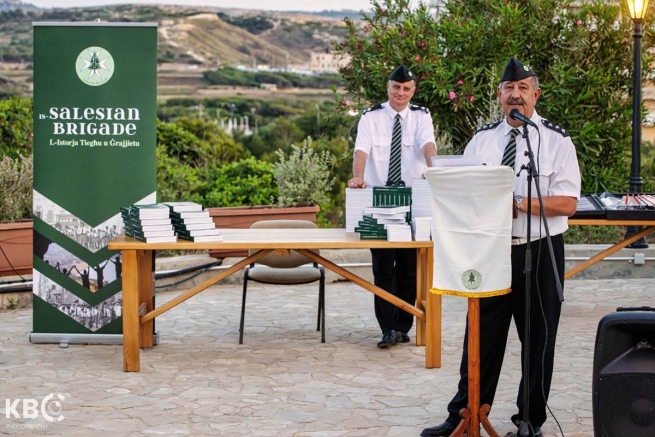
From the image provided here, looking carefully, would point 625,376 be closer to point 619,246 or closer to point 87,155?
point 619,246

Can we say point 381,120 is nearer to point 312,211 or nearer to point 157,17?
point 312,211

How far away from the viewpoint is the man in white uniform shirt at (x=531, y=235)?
14.5 feet

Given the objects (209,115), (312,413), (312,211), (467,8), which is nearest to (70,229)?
(312,413)

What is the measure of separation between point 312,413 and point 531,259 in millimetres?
1467

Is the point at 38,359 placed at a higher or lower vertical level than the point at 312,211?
lower

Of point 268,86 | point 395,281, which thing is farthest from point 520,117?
point 268,86

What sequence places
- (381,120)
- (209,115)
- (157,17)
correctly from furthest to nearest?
(157,17) < (209,115) < (381,120)

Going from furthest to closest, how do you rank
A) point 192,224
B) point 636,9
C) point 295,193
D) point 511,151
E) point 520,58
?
point 520,58 < point 295,193 < point 636,9 < point 192,224 < point 511,151

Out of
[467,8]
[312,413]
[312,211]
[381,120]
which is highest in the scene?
[467,8]

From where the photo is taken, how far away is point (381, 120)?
6832mm

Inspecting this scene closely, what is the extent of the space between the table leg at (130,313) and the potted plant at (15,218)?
2.34 meters

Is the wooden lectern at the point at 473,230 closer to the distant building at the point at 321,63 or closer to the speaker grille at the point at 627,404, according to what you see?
the speaker grille at the point at 627,404

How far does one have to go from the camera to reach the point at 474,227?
4.25 metres

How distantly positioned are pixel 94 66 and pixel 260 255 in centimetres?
173
